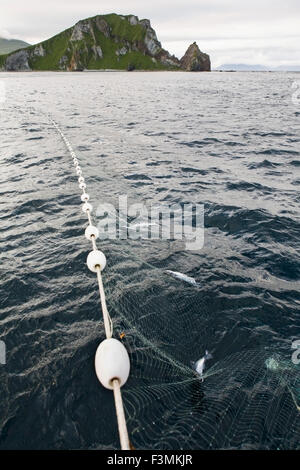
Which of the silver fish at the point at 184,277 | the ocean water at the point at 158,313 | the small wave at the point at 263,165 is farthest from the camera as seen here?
the small wave at the point at 263,165

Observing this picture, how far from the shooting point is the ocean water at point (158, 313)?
5.93 m

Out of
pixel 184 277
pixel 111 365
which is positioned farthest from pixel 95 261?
pixel 184 277

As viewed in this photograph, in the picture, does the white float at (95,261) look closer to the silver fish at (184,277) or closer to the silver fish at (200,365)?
the silver fish at (200,365)

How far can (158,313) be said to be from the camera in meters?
8.58

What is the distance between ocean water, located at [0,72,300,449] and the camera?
593 cm

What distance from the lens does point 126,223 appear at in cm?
1324

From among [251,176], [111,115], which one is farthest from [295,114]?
[251,176]

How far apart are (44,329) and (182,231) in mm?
6854

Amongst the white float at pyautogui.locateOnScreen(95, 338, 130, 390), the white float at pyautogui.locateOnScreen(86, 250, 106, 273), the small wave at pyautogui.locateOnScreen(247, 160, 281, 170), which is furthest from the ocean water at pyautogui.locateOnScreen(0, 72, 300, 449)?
the white float at pyautogui.locateOnScreen(95, 338, 130, 390)

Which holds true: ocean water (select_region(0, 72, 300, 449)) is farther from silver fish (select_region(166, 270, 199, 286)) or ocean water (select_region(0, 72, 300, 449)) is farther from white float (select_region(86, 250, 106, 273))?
white float (select_region(86, 250, 106, 273))

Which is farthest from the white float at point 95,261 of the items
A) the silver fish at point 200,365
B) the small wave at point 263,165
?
the small wave at point 263,165

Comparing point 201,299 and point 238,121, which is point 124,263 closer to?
point 201,299

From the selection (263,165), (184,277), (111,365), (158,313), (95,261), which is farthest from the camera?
(263,165)

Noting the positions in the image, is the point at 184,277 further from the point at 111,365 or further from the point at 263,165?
the point at 263,165
